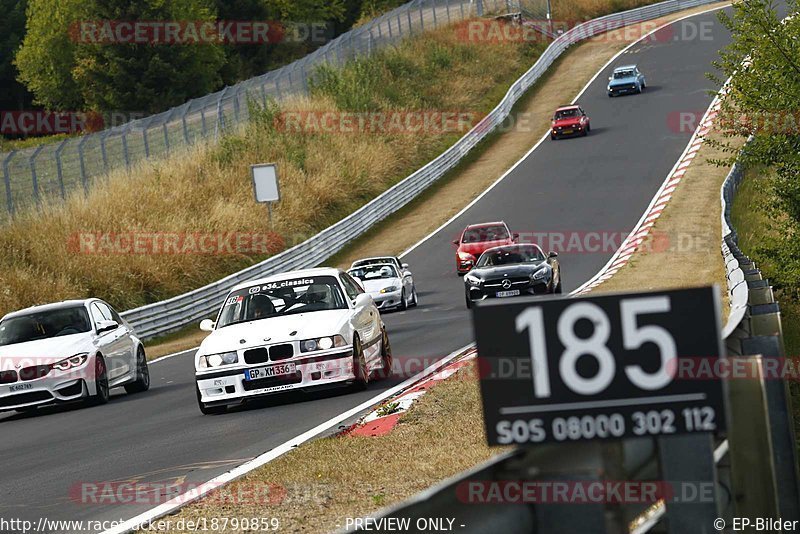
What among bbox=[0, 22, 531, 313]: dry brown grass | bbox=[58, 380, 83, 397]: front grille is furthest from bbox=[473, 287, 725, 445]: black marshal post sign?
bbox=[0, 22, 531, 313]: dry brown grass

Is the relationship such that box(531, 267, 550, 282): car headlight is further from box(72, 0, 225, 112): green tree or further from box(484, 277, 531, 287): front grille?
box(72, 0, 225, 112): green tree

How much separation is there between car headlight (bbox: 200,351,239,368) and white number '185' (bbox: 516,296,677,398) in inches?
390

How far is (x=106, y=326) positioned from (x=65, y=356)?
1.13 metres

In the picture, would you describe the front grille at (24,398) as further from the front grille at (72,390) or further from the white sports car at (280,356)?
the white sports car at (280,356)

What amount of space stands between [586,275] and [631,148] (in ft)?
67.3

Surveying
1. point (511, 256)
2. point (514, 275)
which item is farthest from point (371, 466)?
point (511, 256)

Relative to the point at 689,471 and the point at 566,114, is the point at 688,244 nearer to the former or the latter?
the point at 566,114

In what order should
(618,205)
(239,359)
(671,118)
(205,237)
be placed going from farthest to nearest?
(671,118) → (618,205) → (205,237) → (239,359)

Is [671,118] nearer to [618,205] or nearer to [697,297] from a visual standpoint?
[618,205]

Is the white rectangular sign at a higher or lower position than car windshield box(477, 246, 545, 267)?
higher

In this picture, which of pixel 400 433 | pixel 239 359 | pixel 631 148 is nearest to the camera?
pixel 400 433

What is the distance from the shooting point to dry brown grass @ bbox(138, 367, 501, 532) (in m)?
7.64

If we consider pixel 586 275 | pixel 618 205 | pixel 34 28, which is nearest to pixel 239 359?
pixel 586 275

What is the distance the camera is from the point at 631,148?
1975 inches
